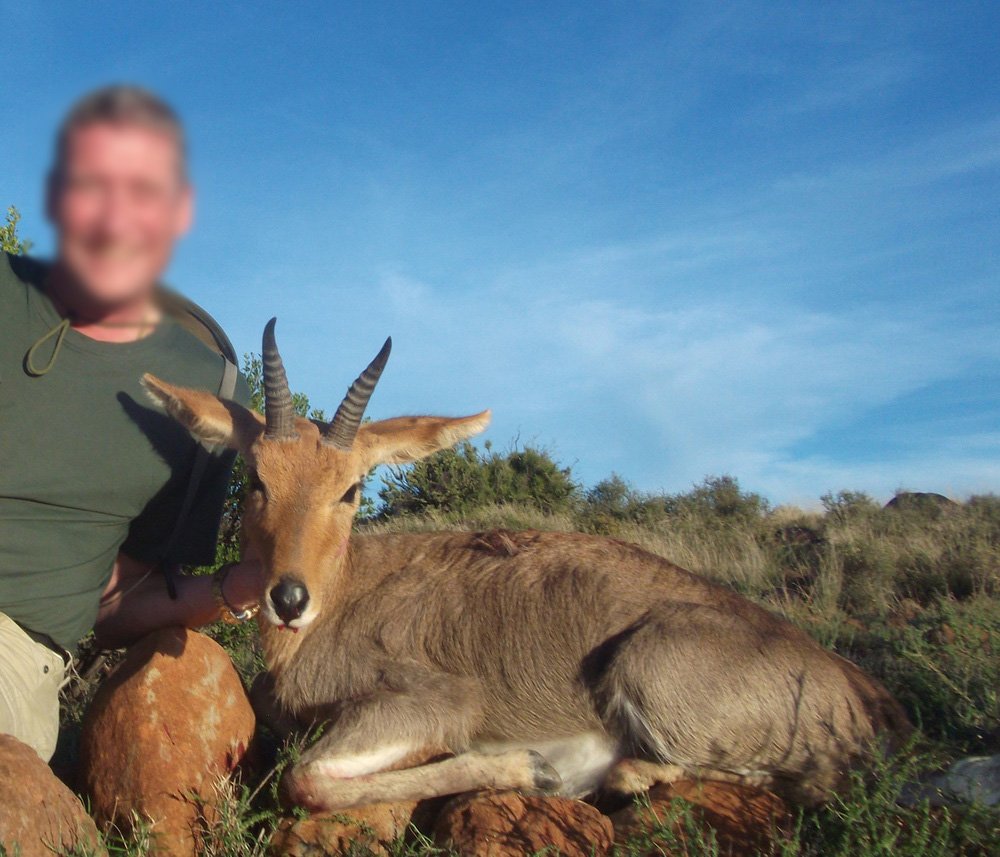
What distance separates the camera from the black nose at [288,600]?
5297 mm

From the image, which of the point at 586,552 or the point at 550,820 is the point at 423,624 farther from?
the point at 550,820

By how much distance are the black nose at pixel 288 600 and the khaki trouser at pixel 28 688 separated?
66.7 inches

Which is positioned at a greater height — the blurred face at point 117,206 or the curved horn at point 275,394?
the blurred face at point 117,206

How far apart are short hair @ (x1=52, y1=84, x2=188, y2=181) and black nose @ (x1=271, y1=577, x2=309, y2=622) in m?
2.53

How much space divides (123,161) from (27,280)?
1.17 metres

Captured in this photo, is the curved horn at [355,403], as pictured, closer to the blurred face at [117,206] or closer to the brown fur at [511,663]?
the brown fur at [511,663]

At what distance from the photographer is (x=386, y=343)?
20.0 ft

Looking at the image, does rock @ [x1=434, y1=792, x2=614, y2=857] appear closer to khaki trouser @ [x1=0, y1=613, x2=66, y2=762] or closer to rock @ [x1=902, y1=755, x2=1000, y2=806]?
rock @ [x1=902, y1=755, x2=1000, y2=806]

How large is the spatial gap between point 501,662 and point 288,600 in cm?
154

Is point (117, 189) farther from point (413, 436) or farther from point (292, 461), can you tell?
point (413, 436)

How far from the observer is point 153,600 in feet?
21.2

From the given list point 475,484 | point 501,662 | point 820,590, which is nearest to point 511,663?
point 501,662

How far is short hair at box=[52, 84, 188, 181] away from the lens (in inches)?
211

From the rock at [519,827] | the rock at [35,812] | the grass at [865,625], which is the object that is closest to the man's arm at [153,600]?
the grass at [865,625]
